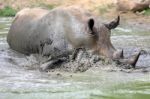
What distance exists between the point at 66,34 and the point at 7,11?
13596 mm

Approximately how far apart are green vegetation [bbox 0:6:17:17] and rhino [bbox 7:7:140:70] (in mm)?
11235

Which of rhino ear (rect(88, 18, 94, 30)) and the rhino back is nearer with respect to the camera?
rhino ear (rect(88, 18, 94, 30))

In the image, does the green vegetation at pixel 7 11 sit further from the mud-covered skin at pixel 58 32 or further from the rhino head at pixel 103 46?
the rhino head at pixel 103 46

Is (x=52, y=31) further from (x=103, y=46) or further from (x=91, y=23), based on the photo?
(x=103, y=46)

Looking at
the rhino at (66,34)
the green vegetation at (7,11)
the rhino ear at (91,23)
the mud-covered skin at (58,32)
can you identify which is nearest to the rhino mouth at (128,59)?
the rhino at (66,34)

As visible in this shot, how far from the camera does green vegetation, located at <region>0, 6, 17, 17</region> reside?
23.7 metres

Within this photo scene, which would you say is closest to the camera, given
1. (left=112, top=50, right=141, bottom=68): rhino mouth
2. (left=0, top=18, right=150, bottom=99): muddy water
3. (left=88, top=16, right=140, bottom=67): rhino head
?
(left=0, top=18, right=150, bottom=99): muddy water

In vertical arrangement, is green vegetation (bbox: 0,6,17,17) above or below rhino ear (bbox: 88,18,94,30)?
below

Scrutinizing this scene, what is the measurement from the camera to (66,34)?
10.7 metres

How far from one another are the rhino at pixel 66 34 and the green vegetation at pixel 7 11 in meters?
11.2

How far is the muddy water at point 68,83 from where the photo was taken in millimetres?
7754

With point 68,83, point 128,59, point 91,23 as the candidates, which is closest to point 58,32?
point 91,23

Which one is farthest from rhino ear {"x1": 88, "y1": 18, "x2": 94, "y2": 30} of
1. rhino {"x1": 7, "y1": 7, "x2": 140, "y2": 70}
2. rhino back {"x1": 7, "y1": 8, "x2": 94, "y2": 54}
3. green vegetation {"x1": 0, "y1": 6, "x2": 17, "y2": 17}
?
green vegetation {"x1": 0, "y1": 6, "x2": 17, "y2": 17}

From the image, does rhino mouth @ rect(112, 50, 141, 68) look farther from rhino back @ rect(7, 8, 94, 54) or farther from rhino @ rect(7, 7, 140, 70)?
rhino back @ rect(7, 8, 94, 54)
